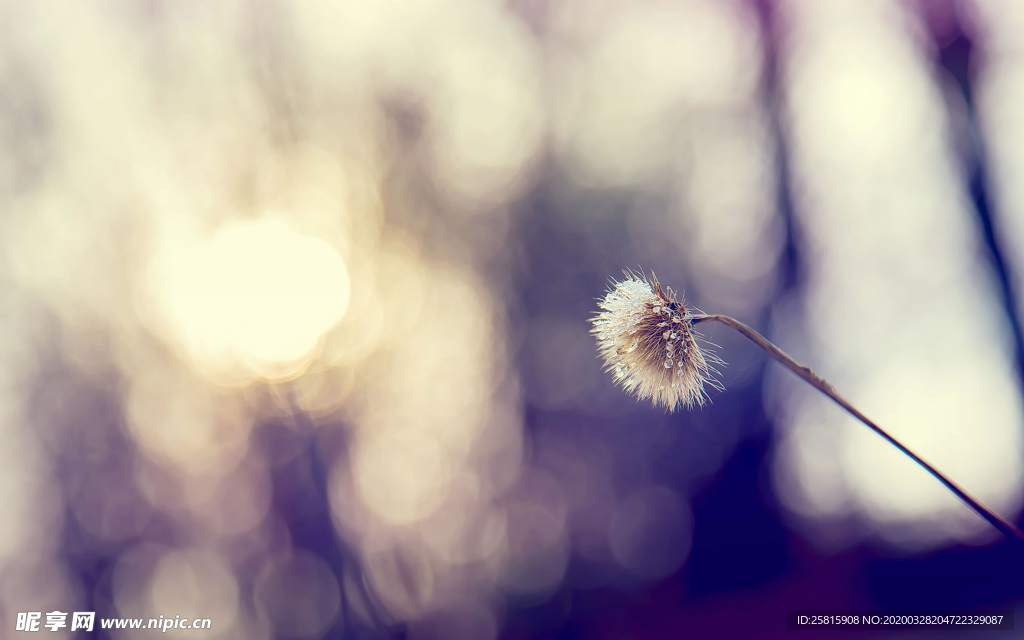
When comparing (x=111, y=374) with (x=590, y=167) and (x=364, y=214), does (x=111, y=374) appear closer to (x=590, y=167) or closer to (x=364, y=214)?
(x=364, y=214)

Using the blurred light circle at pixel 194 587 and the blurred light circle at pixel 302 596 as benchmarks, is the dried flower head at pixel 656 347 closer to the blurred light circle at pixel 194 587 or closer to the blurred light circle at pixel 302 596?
the blurred light circle at pixel 302 596

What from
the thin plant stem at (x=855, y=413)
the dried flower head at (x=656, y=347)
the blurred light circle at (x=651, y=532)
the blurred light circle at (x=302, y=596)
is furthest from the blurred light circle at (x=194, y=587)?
the thin plant stem at (x=855, y=413)

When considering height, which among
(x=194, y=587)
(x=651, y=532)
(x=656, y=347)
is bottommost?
(x=194, y=587)

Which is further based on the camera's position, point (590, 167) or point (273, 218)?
point (590, 167)

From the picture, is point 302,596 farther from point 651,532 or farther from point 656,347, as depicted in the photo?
point 656,347

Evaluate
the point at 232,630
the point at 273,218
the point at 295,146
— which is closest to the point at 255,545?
the point at 232,630

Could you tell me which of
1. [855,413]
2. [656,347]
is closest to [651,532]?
[656,347]

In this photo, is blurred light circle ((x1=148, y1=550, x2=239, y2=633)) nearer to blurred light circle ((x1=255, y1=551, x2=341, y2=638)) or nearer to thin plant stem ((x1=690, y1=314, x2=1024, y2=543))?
blurred light circle ((x1=255, y1=551, x2=341, y2=638))
